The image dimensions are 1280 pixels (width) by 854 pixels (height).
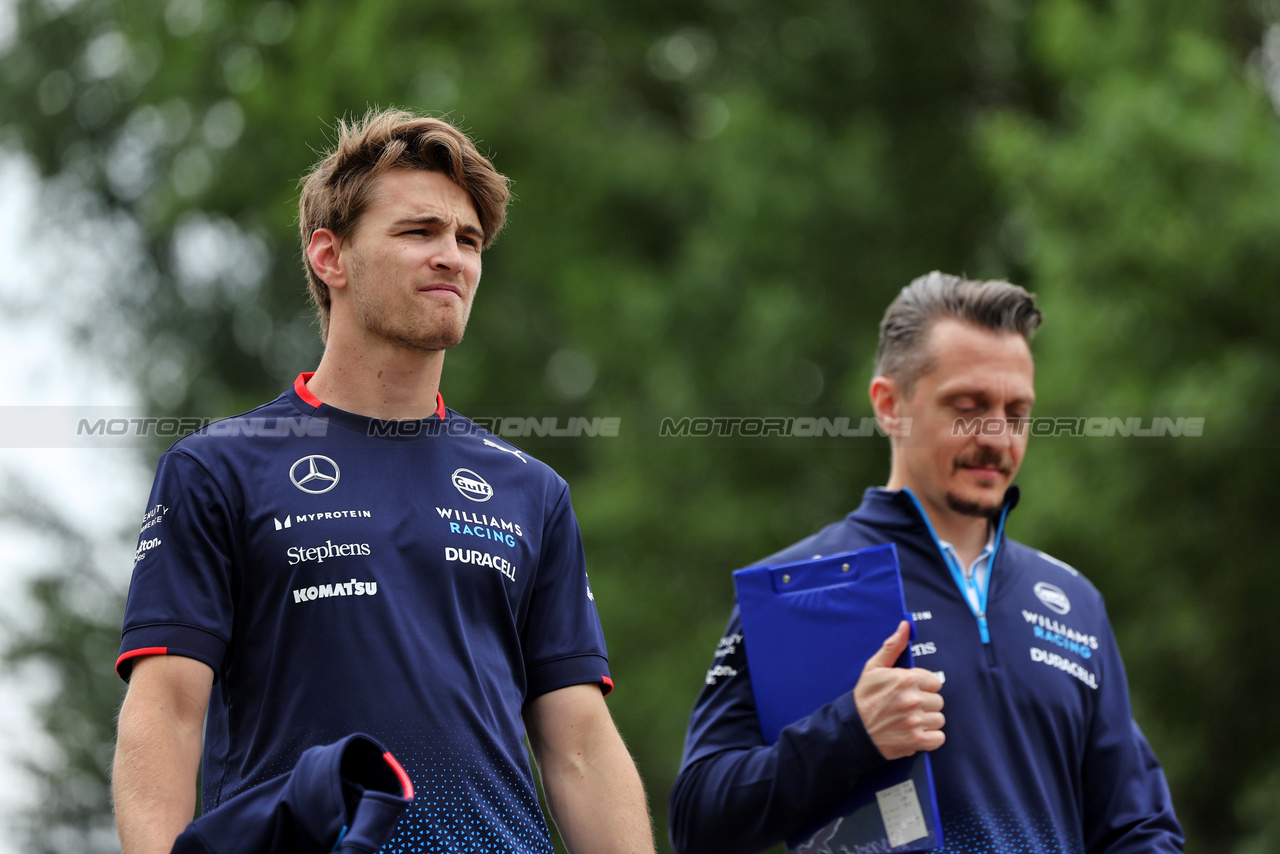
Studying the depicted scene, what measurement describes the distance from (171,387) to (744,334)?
6.04 meters

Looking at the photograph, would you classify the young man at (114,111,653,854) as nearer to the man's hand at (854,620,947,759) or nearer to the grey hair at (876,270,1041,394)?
the man's hand at (854,620,947,759)

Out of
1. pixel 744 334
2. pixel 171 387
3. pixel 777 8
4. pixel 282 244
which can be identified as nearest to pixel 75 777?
pixel 171 387

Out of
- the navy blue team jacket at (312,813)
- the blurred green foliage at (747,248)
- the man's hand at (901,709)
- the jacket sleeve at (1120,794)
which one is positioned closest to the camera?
the navy blue team jacket at (312,813)

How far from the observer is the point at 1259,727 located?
366 inches

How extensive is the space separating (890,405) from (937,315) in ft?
0.90

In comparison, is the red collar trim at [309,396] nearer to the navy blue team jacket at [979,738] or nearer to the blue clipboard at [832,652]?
the blue clipboard at [832,652]

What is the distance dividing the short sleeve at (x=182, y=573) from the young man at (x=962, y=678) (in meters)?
1.45

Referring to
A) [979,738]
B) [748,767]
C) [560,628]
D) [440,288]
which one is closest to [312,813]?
[560,628]

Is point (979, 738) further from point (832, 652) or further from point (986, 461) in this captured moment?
point (986, 461)

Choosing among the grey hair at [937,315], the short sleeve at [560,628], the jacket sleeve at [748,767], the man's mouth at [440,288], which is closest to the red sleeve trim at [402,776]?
the short sleeve at [560,628]

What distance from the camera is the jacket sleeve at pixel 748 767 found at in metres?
3.41

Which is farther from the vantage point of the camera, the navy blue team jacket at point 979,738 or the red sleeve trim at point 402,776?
the navy blue team jacket at point 979,738

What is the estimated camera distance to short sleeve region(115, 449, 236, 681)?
2604mm

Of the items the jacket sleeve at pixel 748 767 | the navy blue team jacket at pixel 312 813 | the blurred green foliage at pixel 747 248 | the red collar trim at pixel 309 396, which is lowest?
the navy blue team jacket at pixel 312 813
